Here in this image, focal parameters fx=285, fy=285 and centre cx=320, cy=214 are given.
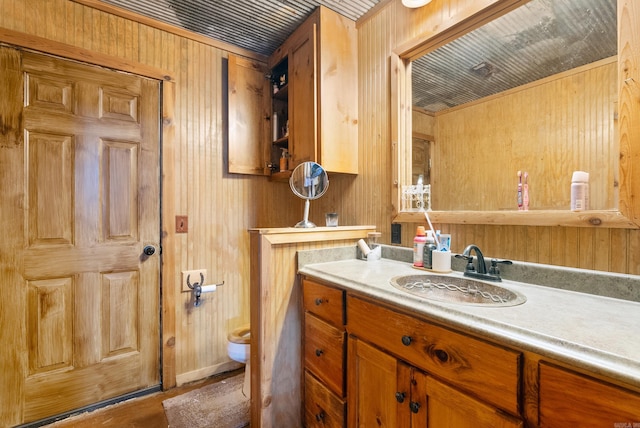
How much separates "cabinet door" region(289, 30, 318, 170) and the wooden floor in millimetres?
1739

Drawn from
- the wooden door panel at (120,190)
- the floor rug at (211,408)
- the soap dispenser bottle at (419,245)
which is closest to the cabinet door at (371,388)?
the soap dispenser bottle at (419,245)

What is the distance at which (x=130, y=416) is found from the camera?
1.68 m

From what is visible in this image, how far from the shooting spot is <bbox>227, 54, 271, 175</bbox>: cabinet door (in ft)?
7.15

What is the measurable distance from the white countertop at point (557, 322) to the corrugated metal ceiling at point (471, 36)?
0.88 m

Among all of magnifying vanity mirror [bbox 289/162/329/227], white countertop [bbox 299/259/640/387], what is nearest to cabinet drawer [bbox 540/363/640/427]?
white countertop [bbox 299/259/640/387]

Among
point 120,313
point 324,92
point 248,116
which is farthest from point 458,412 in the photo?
point 248,116

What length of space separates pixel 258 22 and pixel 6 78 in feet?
4.73

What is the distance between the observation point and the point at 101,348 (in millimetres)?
1748

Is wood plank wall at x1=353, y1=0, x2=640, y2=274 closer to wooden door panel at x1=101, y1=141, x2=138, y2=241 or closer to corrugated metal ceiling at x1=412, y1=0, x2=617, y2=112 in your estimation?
corrugated metal ceiling at x1=412, y1=0, x2=617, y2=112

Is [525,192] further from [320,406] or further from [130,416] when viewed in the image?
[130,416]

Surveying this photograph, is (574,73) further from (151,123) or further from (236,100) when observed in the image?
(151,123)

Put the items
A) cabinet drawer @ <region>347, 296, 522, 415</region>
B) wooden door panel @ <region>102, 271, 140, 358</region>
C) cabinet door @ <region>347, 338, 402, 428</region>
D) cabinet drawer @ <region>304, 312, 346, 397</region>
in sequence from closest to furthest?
cabinet drawer @ <region>347, 296, 522, 415</region>, cabinet door @ <region>347, 338, 402, 428</region>, cabinet drawer @ <region>304, 312, 346, 397</region>, wooden door panel @ <region>102, 271, 140, 358</region>

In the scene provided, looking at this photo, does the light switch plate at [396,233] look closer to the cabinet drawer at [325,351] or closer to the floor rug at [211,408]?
the cabinet drawer at [325,351]

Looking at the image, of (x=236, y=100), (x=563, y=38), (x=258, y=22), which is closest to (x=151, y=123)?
(x=236, y=100)
